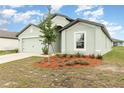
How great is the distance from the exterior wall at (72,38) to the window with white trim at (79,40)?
1.14ft

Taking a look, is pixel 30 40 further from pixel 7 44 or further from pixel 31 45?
pixel 7 44

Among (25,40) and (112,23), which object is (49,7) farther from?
(112,23)

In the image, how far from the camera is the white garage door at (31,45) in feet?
70.2

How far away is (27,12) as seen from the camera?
21.9 meters

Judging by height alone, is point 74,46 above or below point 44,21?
below

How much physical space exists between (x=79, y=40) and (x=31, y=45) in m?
7.69

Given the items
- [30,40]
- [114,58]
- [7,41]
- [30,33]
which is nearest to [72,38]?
[114,58]

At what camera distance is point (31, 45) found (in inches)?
877

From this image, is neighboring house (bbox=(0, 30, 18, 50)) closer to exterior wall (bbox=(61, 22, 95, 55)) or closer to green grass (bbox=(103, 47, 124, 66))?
exterior wall (bbox=(61, 22, 95, 55))

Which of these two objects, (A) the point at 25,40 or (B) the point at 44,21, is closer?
(B) the point at 44,21

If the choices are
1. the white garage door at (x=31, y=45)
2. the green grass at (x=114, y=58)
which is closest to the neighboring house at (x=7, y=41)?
the white garage door at (x=31, y=45)

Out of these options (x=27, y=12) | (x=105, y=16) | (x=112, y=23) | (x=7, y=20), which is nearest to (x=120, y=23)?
(x=112, y=23)

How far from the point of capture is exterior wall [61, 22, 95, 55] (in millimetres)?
16172

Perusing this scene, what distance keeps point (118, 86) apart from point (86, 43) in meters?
9.64
